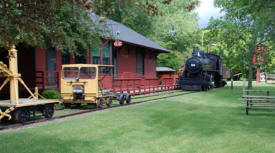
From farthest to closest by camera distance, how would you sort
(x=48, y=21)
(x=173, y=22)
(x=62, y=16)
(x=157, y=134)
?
(x=173, y=22) < (x=62, y=16) < (x=157, y=134) < (x=48, y=21)

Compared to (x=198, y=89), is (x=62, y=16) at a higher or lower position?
higher

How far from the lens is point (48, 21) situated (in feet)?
14.8

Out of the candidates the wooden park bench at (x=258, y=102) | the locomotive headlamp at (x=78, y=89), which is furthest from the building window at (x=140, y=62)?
the wooden park bench at (x=258, y=102)

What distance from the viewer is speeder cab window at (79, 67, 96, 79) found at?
42.5 ft

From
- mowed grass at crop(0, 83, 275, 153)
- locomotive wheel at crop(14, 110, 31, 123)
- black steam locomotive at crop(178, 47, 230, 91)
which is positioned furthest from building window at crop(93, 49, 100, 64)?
locomotive wheel at crop(14, 110, 31, 123)

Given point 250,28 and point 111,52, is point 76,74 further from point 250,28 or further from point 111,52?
point 250,28

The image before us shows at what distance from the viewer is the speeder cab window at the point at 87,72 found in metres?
12.9

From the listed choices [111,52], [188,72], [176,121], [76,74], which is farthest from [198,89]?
[176,121]

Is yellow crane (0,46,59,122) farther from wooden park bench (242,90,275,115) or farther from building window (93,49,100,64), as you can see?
building window (93,49,100,64)

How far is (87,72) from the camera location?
13.1m

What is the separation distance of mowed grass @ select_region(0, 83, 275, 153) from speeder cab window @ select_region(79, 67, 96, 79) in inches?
120

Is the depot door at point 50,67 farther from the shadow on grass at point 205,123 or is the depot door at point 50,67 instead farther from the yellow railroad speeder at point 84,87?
the shadow on grass at point 205,123

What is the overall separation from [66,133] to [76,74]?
6145 millimetres

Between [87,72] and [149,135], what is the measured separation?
257 inches
